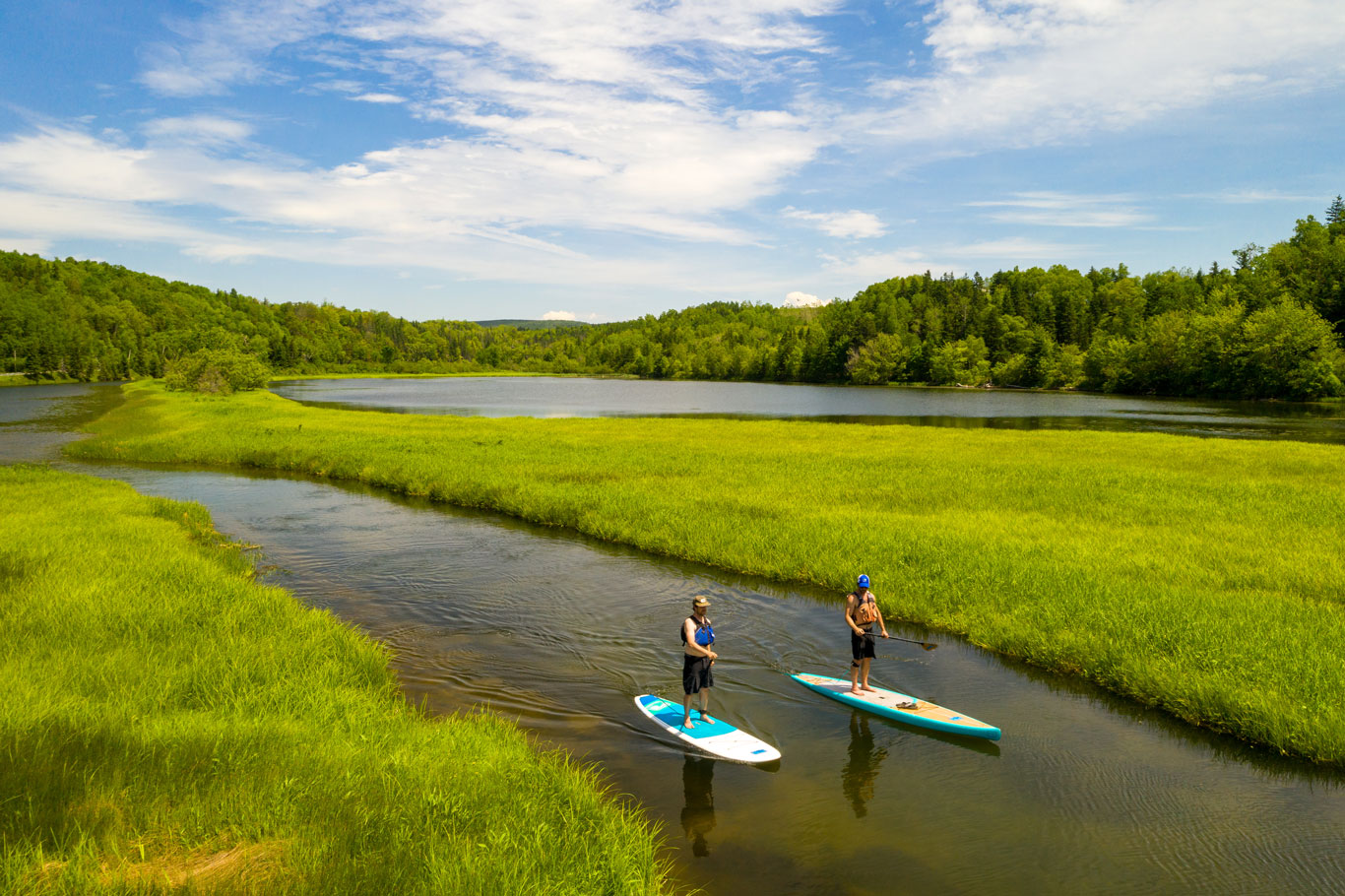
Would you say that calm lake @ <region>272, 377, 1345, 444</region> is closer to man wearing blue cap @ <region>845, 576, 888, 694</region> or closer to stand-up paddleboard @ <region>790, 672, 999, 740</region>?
stand-up paddleboard @ <region>790, 672, 999, 740</region>

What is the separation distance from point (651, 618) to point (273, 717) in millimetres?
10351

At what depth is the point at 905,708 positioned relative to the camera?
14336 millimetres

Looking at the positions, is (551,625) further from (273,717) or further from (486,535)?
(486,535)

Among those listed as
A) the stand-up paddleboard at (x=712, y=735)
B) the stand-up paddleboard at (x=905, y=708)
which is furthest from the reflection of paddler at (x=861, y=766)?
the stand-up paddleboard at (x=712, y=735)

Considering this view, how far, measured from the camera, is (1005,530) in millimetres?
25391

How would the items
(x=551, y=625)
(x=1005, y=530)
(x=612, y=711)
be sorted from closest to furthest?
(x=612, y=711)
(x=551, y=625)
(x=1005, y=530)

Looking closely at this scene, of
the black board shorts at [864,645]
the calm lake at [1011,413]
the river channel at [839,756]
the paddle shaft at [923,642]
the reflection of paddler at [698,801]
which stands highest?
the calm lake at [1011,413]

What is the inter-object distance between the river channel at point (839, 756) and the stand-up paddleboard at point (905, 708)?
0.27 meters

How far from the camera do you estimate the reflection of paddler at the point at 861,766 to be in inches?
462

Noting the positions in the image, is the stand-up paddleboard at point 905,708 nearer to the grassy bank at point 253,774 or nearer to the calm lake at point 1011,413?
the grassy bank at point 253,774

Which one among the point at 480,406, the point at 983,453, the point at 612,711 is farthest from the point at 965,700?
the point at 480,406

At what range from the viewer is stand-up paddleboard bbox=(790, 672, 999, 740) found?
13617 millimetres

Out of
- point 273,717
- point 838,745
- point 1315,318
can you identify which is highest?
point 1315,318

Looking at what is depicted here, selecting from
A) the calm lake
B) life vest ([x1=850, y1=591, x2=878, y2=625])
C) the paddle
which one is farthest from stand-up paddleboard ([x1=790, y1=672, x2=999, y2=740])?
the calm lake
